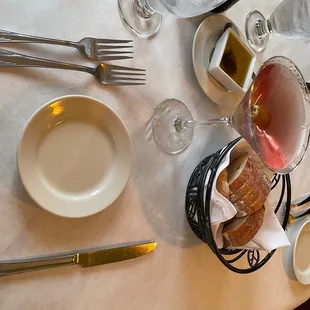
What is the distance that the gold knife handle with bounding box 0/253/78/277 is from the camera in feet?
2.12

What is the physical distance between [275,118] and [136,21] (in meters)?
0.32

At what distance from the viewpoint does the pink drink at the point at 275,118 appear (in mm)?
731

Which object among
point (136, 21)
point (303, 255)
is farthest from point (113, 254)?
point (303, 255)

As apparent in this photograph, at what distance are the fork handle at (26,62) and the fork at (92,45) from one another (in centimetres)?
2

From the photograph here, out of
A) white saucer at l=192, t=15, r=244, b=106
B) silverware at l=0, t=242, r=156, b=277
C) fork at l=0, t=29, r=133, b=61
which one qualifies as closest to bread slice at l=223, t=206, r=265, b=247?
silverware at l=0, t=242, r=156, b=277

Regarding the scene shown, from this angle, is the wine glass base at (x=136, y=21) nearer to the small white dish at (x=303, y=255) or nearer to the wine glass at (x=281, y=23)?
the wine glass at (x=281, y=23)

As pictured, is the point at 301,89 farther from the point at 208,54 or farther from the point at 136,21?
the point at 136,21

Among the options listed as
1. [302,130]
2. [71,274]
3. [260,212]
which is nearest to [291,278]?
[260,212]

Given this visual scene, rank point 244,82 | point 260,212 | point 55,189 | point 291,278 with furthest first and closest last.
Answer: point 291,278
point 244,82
point 260,212
point 55,189

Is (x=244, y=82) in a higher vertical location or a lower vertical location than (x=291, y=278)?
higher

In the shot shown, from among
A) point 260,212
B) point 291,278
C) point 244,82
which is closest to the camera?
point 260,212

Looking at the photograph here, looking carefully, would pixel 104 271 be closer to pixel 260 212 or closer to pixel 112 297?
pixel 112 297

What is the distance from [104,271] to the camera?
0.75 metres

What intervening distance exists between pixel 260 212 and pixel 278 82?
0.24m
